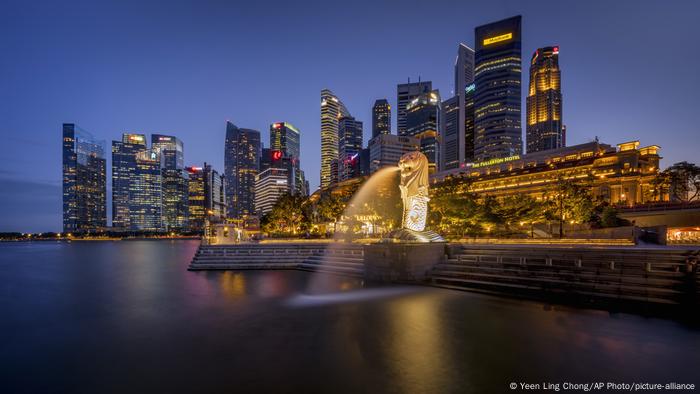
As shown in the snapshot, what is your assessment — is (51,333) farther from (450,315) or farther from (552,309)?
(552,309)

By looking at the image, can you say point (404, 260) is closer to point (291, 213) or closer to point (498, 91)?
point (291, 213)

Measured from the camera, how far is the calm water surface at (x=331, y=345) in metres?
7.89

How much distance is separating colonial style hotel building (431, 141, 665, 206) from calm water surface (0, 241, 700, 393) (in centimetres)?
4317

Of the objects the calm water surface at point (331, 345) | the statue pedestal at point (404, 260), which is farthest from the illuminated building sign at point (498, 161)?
the calm water surface at point (331, 345)

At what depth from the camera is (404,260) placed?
835 inches

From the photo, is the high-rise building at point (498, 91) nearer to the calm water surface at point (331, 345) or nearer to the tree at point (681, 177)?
the tree at point (681, 177)

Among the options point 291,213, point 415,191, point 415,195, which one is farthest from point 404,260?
point 291,213

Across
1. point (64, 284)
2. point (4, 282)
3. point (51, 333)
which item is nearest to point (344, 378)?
point (51, 333)

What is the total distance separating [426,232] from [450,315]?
1004 centimetres

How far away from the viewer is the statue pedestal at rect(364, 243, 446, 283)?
21109mm

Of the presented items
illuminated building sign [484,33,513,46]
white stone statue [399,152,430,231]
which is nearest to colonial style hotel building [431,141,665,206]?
white stone statue [399,152,430,231]

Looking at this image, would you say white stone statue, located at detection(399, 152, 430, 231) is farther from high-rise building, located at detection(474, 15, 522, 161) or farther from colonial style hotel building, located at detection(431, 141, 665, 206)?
high-rise building, located at detection(474, 15, 522, 161)

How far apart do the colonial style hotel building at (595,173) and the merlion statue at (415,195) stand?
32.4 meters

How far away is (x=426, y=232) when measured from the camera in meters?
23.0
